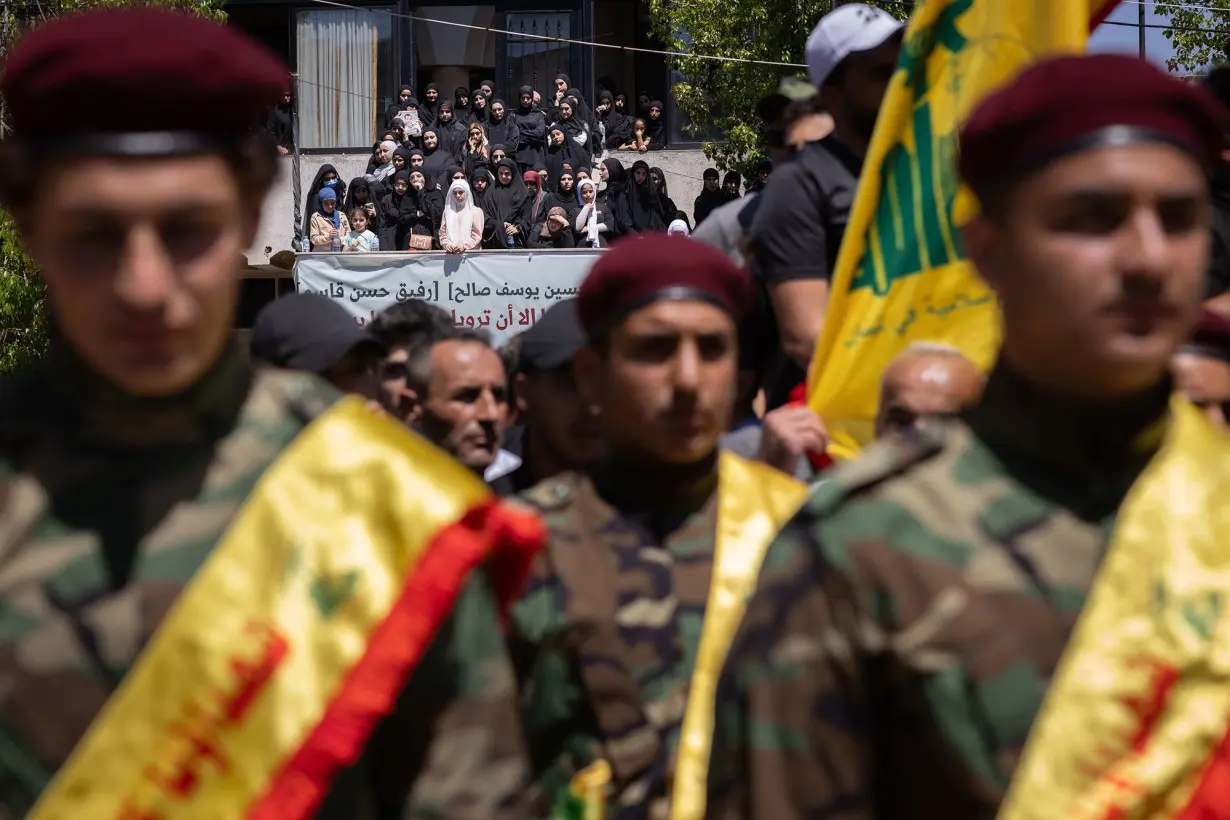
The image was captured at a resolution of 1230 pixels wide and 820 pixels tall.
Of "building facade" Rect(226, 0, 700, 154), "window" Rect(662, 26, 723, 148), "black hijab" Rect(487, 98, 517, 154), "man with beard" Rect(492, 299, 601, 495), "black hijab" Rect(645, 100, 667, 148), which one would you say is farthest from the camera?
"building facade" Rect(226, 0, 700, 154)

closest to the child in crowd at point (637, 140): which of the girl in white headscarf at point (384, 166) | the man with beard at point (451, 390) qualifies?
the girl in white headscarf at point (384, 166)

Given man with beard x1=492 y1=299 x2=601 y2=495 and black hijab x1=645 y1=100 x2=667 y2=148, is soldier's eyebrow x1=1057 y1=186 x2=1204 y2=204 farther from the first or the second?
black hijab x1=645 y1=100 x2=667 y2=148

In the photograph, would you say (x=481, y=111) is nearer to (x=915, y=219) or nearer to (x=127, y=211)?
(x=915, y=219)

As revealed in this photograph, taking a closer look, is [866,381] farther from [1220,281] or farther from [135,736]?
[135,736]

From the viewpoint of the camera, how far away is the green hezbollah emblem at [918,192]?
449 centimetres

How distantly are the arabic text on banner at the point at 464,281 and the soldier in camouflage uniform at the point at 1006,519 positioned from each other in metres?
13.9

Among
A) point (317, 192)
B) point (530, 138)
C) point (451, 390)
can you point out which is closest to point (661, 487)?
point (451, 390)

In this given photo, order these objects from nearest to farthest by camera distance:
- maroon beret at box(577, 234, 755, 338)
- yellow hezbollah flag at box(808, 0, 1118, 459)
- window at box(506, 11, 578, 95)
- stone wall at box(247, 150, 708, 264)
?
maroon beret at box(577, 234, 755, 338), yellow hezbollah flag at box(808, 0, 1118, 459), stone wall at box(247, 150, 708, 264), window at box(506, 11, 578, 95)

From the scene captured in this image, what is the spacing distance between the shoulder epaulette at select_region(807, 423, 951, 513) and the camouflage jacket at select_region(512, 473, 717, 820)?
3.89ft

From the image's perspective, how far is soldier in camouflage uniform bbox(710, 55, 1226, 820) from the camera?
6.81ft

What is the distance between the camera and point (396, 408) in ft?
19.5

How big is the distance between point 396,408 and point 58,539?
3728 mm

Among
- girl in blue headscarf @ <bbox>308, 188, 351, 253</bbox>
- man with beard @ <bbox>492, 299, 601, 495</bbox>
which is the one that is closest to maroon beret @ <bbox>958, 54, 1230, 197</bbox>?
man with beard @ <bbox>492, 299, 601, 495</bbox>

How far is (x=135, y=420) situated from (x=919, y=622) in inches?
36.1
